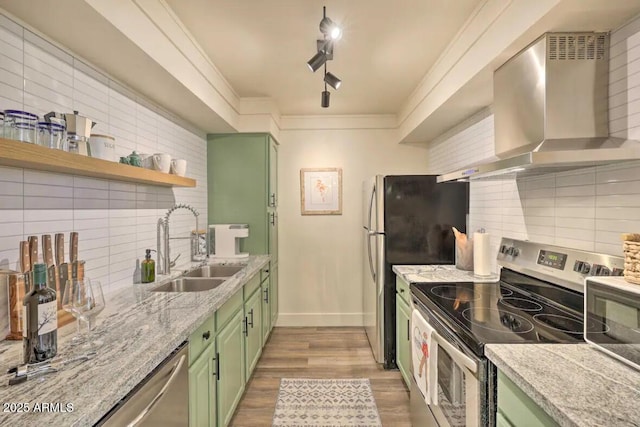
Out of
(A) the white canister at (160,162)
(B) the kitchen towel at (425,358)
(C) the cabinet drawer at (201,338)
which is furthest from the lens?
(A) the white canister at (160,162)

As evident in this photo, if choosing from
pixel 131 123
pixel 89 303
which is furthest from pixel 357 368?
pixel 131 123

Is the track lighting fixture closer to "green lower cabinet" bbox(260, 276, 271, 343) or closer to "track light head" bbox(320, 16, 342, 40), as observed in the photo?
"track light head" bbox(320, 16, 342, 40)

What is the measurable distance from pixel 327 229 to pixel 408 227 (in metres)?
Answer: 1.37

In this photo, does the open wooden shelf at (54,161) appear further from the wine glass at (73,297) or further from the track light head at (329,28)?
the track light head at (329,28)

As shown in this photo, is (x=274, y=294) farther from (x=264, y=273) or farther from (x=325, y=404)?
(x=325, y=404)

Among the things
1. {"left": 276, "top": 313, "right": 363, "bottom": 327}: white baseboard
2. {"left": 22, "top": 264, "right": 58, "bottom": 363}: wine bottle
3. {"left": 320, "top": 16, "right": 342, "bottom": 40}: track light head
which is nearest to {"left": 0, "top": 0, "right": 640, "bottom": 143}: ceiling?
{"left": 320, "top": 16, "right": 342, "bottom": 40}: track light head

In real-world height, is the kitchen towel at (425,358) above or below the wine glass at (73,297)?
below

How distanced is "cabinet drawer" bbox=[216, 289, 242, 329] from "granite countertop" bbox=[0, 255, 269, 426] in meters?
0.10

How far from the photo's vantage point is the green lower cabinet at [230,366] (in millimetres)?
1890

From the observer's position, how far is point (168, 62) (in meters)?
1.88

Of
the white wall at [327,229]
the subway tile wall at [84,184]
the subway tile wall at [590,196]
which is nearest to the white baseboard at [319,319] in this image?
the white wall at [327,229]

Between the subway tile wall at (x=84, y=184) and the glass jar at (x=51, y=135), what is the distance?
0.22 m

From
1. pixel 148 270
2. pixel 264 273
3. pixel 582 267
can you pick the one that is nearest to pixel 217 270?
pixel 264 273

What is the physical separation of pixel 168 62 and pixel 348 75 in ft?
4.94
